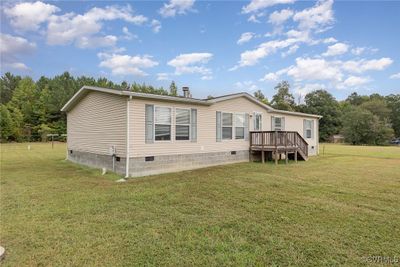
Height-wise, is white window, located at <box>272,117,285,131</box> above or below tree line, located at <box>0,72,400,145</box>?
below

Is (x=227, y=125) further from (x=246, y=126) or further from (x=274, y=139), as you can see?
(x=274, y=139)

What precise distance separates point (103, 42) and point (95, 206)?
1556cm

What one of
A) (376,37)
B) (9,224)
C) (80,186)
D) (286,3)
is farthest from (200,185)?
(376,37)

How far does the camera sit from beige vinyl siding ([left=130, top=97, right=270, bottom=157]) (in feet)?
28.3

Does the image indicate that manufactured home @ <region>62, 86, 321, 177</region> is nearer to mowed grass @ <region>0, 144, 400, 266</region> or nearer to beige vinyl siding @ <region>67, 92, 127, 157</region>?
beige vinyl siding @ <region>67, 92, 127, 157</region>

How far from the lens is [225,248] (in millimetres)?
3307

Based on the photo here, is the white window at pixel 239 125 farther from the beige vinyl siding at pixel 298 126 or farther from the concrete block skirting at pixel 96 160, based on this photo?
the concrete block skirting at pixel 96 160

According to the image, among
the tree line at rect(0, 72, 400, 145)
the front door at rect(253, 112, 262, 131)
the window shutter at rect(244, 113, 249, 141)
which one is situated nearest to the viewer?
the window shutter at rect(244, 113, 249, 141)

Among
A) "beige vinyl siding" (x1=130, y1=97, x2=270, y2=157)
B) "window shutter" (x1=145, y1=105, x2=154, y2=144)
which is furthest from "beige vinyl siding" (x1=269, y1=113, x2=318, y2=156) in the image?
"window shutter" (x1=145, y1=105, x2=154, y2=144)

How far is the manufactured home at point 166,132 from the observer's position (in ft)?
28.5

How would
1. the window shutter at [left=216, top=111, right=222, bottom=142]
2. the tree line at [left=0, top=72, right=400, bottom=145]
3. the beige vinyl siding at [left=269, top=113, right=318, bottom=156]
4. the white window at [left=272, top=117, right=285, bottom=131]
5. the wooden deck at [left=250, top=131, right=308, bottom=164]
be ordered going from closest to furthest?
the window shutter at [left=216, top=111, right=222, bottom=142]
the wooden deck at [left=250, top=131, right=308, bottom=164]
the white window at [left=272, top=117, right=285, bottom=131]
the beige vinyl siding at [left=269, top=113, right=318, bottom=156]
the tree line at [left=0, top=72, right=400, bottom=145]

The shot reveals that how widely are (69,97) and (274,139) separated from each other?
33579mm

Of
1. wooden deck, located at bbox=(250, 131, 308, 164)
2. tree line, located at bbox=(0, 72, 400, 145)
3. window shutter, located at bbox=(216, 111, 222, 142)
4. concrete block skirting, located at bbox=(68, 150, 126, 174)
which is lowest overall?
concrete block skirting, located at bbox=(68, 150, 126, 174)

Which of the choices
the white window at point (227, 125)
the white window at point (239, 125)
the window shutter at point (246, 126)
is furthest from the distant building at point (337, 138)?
the white window at point (227, 125)
